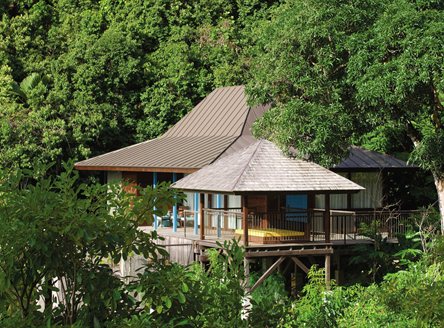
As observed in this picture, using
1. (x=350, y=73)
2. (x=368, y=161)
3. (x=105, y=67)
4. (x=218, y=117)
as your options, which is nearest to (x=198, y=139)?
(x=218, y=117)

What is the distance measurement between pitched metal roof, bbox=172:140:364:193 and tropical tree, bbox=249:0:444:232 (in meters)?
0.47

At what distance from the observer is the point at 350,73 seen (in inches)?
889

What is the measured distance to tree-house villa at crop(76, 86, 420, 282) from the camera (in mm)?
22641

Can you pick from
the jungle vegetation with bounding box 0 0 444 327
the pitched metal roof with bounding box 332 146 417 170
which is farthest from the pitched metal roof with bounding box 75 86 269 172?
the pitched metal roof with bounding box 332 146 417 170

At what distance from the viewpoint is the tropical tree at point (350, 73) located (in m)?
21.7

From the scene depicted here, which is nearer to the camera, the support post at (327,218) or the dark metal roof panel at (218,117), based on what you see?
the support post at (327,218)

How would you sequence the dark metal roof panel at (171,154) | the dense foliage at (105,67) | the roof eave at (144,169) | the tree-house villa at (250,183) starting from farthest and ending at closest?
the dense foliage at (105,67) → the dark metal roof panel at (171,154) → the roof eave at (144,169) → the tree-house villa at (250,183)

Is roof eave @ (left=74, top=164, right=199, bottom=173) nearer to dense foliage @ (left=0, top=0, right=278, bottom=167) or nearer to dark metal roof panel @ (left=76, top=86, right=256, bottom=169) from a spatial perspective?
dark metal roof panel @ (left=76, top=86, right=256, bottom=169)

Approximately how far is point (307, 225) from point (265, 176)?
1620 millimetres

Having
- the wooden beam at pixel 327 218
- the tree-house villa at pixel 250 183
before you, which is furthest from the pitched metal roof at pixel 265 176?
the wooden beam at pixel 327 218

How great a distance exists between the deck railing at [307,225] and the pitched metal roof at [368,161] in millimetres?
1536

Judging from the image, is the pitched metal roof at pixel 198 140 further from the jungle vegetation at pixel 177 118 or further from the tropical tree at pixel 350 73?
the tropical tree at pixel 350 73

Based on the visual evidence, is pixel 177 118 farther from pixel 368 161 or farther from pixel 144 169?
pixel 368 161

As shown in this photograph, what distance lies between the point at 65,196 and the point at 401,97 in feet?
50.4
